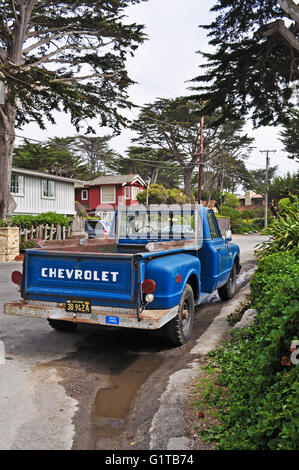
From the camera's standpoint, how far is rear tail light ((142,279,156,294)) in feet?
15.0

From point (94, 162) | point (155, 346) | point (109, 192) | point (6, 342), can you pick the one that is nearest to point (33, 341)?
point (6, 342)

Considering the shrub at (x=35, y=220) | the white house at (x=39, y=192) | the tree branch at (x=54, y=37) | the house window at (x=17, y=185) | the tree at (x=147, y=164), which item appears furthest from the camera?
the tree at (x=147, y=164)

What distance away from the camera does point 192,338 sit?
5832mm

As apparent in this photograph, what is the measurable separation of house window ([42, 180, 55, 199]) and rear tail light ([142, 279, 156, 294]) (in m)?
26.6

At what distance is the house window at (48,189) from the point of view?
29.8m

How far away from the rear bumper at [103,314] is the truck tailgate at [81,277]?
0.27 ft

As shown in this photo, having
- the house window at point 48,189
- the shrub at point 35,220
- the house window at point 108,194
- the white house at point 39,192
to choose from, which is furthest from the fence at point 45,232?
the house window at point 108,194

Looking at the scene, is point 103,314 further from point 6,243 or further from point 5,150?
point 5,150

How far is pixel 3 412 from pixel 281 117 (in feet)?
38.8

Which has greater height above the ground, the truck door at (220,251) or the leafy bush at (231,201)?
the leafy bush at (231,201)

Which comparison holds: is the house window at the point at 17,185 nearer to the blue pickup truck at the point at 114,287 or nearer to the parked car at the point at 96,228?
the parked car at the point at 96,228

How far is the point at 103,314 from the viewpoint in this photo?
468 centimetres

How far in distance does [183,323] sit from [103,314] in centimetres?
139
